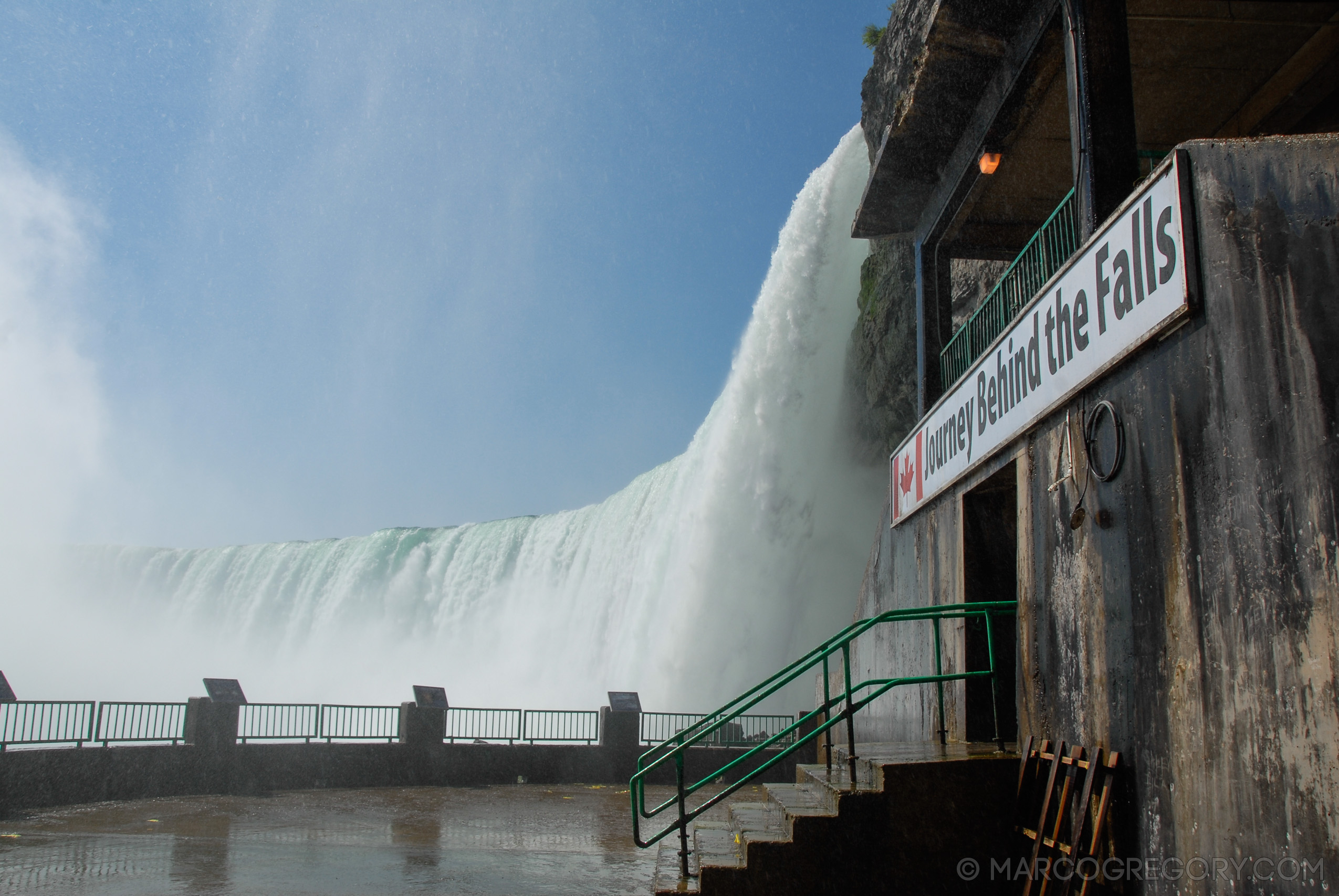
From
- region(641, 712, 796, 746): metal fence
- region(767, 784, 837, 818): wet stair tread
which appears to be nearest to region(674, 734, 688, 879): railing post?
region(767, 784, 837, 818): wet stair tread

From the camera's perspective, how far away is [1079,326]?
5.43 metres

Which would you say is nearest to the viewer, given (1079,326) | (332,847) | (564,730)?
(1079,326)

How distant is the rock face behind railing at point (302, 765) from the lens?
12.1 m

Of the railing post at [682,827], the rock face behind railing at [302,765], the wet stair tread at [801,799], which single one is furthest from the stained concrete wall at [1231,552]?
the rock face behind railing at [302,765]

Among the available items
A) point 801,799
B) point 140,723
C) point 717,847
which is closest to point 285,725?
point 140,723

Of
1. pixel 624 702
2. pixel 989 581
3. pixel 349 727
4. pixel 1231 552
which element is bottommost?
pixel 349 727

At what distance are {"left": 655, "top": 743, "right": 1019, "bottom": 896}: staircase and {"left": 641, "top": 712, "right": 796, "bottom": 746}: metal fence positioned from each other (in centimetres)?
993

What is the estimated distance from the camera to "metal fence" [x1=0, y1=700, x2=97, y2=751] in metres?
11.6

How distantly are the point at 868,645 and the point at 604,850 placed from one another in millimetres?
3663

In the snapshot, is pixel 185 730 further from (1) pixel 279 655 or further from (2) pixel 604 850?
(1) pixel 279 655

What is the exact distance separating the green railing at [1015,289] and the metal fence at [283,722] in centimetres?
1119

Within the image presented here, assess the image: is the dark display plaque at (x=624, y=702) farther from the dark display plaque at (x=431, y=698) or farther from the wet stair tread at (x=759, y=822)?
the wet stair tread at (x=759, y=822)

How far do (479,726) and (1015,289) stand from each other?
40.4 ft

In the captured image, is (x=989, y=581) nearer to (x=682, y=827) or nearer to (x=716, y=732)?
(x=682, y=827)
